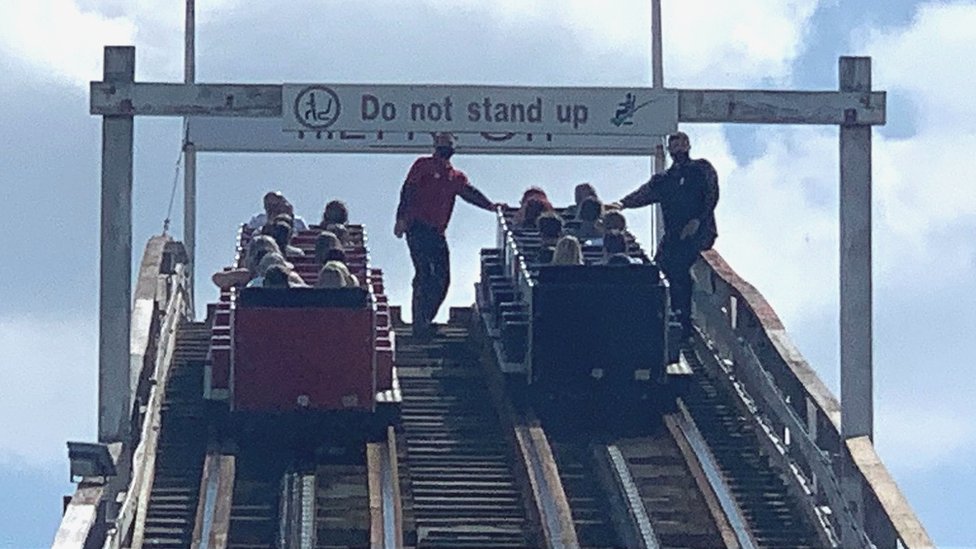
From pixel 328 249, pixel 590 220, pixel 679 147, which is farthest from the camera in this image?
pixel 590 220

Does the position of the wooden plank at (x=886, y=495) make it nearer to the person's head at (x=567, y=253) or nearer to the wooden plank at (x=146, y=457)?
the person's head at (x=567, y=253)

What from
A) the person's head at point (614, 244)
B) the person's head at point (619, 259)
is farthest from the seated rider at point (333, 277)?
the person's head at point (614, 244)

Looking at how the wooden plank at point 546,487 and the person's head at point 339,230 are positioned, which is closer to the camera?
the wooden plank at point 546,487

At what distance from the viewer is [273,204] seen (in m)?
26.9

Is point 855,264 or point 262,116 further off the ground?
point 262,116

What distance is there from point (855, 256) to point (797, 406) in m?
1.16

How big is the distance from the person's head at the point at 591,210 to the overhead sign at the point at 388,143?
796mm

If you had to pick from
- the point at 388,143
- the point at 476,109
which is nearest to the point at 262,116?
the point at 476,109

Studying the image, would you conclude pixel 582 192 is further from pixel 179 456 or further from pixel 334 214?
pixel 179 456

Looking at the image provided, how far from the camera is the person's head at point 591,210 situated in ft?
84.4

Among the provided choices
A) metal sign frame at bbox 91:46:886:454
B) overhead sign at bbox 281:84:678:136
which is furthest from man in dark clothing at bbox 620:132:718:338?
metal sign frame at bbox 91:46:886:454

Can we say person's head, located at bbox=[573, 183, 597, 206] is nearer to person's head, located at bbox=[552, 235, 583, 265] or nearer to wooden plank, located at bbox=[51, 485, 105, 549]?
person's head, located at bbox=[552, 235, 583, 265]

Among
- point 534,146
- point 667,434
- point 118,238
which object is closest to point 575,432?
point 667,434

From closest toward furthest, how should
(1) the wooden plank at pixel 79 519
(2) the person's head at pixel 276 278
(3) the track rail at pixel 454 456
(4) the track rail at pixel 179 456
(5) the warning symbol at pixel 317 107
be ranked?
(1) the wooden plank at pixel 79 519 < (4) the track rail at pixel 179 456 < (3) the track rail at pixel 454 456 < (5) the warning symbol at pixel 317 107 < (2) the person's head at pixel 276 278
